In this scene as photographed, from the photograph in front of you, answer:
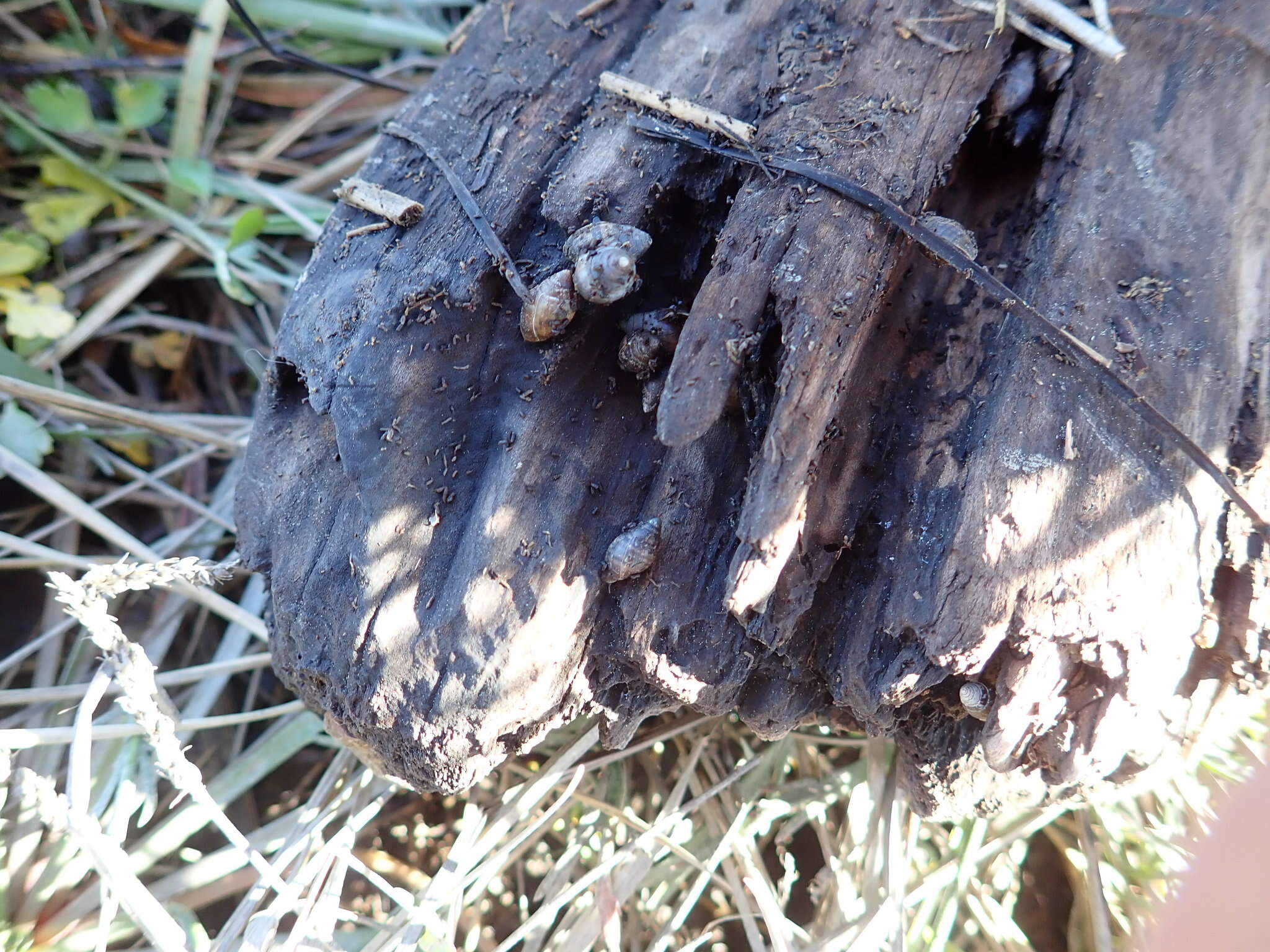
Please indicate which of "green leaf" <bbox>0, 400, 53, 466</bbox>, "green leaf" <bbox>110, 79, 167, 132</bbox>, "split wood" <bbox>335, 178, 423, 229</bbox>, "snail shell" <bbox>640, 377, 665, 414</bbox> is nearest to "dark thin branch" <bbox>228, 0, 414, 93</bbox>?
"green leaf" <bbox>110, 79, 167, 132</bbox>

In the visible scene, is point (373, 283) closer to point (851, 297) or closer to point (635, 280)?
point (635, 280)

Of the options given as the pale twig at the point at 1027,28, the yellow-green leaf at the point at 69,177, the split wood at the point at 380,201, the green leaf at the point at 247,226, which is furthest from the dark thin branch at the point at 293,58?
the pale twig at the point at 1027,28

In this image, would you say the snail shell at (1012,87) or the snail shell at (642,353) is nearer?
the snail shell at (642,353)

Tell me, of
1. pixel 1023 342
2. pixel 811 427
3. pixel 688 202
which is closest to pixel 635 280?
pixel 688 202

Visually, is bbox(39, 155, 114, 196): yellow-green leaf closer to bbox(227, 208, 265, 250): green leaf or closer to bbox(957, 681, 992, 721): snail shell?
bbox(227, 208, 265, 250): green leaf

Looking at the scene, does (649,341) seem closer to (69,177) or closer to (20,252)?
(20,252)

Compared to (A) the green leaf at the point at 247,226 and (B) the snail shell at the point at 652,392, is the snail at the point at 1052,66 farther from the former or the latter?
(A) the green leaf at the point at 247,226
